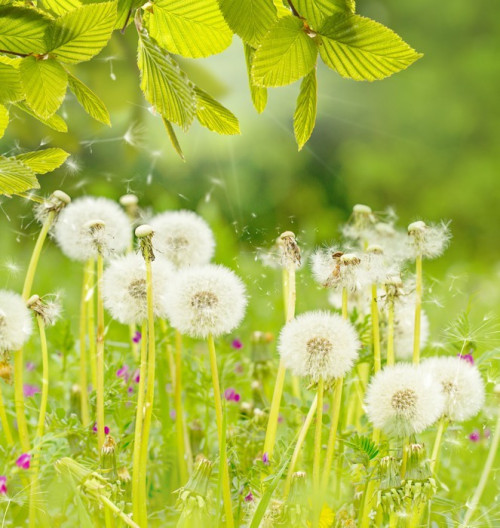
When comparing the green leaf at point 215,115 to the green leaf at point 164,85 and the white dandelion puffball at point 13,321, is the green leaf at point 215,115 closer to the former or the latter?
the green leaf at point 164,85

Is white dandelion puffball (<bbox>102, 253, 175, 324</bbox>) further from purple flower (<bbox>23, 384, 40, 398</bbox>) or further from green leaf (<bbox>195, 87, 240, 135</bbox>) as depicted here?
purple flower (<bbox>23, 384, 40, 398</bbox>)

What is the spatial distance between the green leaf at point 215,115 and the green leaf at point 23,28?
123mm

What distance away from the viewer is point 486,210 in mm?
4148

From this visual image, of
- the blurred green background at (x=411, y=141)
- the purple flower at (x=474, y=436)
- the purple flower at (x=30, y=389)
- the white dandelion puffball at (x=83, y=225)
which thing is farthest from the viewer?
the blurred green background at (x=411, y=141)

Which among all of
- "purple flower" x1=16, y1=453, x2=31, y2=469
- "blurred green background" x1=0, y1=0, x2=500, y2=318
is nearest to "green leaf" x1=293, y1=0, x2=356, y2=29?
"purple flower" x1=16, y1=453, x2=31, y2=469

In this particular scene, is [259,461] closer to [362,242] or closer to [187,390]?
[362,242]

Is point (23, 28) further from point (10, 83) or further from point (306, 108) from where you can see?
point (306, 108)

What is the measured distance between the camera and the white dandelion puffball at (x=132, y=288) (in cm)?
78

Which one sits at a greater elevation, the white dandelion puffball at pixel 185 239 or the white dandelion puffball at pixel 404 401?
the white dandelion puffball at pixel 185 239

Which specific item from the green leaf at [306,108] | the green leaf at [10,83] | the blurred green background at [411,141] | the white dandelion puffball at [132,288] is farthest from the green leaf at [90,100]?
the blurred green background at [411,141]

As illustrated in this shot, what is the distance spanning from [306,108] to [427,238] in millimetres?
278

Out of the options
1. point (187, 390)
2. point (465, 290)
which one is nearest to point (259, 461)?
point (465, 290)

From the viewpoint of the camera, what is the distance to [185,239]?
0.92m

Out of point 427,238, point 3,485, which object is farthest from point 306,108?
point 3,485
